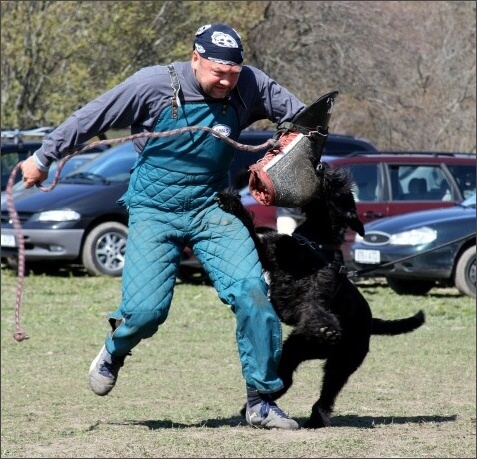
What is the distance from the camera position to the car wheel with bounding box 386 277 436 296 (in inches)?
536

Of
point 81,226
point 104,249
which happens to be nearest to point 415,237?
point 104,249

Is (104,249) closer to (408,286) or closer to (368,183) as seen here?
(368,183)

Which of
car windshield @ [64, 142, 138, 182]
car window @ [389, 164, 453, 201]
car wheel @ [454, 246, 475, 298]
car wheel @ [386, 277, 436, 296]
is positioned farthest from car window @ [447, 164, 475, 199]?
car windshield @ [64, 142, 138, 182]

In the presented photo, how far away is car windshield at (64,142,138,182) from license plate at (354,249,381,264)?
3.51 m

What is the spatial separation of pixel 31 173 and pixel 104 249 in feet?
31.0

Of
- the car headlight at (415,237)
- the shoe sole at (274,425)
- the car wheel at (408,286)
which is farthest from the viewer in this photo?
the car wheel at (408,286)

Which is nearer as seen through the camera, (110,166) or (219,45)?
(219,45)

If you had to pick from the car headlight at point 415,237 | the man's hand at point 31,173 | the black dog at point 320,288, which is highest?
the man's hand at point 31,173

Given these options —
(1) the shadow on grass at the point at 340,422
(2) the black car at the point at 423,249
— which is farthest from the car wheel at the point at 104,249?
(1) the shadow on grass at the point at 340,422

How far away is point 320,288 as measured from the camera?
5.95 meters

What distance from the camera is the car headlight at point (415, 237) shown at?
521 inches

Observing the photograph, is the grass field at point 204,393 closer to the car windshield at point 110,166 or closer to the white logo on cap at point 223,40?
the white logo on cap at point 223,40

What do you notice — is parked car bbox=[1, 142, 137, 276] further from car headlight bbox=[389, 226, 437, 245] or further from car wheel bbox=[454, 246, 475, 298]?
car wheel bbox=[454, 246, 475, 298]

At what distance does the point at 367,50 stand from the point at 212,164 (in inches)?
1061
